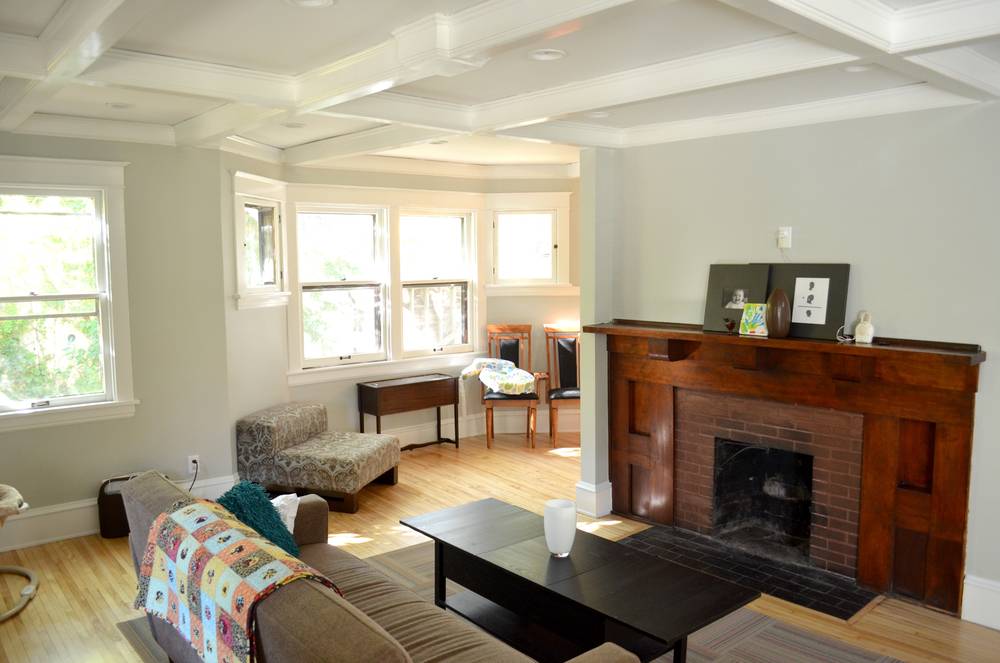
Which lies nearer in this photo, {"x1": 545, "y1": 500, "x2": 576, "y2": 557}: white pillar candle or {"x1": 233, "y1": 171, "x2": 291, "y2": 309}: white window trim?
{"x1": 545, "y1": 500, "x2": 576, "y2": 557}: white pillar candle

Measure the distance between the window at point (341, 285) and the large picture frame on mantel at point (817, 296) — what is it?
365 centimetres

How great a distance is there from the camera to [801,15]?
2.29m

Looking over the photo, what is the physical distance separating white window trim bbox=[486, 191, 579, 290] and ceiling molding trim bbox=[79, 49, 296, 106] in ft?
12.7

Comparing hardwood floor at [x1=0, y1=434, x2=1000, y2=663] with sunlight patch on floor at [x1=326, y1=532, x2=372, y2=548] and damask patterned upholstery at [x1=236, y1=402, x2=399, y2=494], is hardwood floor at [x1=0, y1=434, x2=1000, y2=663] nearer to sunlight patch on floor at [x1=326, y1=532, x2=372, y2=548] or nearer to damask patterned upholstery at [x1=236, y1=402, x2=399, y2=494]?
sunlight patch on floor at [x1=326, y1=532, x2=372, y2=548]

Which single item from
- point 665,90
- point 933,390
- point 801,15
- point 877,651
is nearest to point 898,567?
point 877,651

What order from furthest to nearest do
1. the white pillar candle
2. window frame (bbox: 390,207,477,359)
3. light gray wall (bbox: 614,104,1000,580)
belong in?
window frame (bbox: 390,207,477,359) → light gray wall (bbox: 614,104,1000,580) → the white pillar candle

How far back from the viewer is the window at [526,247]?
7.45 metres

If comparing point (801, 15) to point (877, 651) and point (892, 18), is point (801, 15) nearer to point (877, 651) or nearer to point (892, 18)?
point (892, 18)

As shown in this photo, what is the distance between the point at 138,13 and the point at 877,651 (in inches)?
147

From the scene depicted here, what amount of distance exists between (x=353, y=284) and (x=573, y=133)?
8.91ft

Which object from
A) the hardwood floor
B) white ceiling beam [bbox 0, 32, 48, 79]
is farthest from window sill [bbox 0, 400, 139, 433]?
white ceiling beam [bbox 0, 32, 48, 79]

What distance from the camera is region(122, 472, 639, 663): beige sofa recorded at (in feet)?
6.32

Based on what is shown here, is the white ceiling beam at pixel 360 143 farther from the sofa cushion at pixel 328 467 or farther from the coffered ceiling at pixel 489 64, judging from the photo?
the sofa cushion at pixel 328 467

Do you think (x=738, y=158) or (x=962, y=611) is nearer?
(x=962, y=611)
